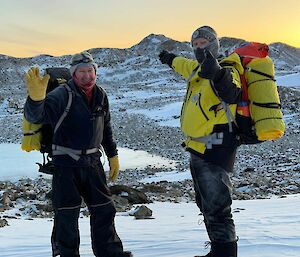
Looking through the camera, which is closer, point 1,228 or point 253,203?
point 1,228

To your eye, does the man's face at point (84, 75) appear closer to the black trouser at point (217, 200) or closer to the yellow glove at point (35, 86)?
the yellow glove at point (35, 86)

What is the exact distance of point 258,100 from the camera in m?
3.95

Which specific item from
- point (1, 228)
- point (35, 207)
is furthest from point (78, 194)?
point (35, 207)

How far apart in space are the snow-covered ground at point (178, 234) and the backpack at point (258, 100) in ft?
4.61

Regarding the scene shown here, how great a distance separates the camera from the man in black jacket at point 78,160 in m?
4.40

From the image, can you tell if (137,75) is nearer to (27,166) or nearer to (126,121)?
(126,121)

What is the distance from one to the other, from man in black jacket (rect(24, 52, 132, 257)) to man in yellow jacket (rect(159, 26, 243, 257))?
91cm

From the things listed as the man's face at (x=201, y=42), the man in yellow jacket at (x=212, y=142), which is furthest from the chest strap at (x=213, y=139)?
the man's face at (x=201, y=42)

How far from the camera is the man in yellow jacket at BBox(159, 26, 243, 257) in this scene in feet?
13.2

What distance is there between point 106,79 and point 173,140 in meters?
49.2

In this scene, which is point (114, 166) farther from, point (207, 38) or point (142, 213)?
point (142, 213)

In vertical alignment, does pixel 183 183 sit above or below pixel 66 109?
below

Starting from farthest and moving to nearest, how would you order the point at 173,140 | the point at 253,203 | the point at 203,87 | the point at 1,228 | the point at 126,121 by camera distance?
the point at 126,121, the point at 173,140, the point at 253,203, the point at 1,228, the point at 203,87

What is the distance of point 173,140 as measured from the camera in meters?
24.2
